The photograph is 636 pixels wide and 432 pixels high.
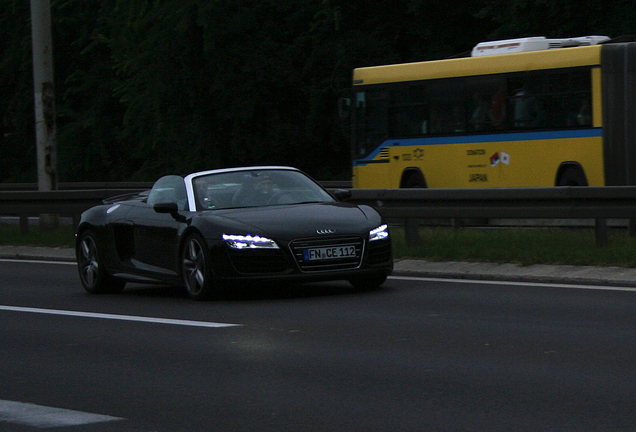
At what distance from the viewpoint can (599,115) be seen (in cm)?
1980

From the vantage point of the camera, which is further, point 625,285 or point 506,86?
point 506,86

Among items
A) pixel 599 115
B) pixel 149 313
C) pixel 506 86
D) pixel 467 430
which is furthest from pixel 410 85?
pixel 467 430

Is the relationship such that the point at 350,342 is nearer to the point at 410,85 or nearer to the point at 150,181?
the point at 410,85

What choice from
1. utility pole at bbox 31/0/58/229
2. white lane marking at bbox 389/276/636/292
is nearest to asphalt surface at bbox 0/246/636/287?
white lane marking at bbox 389/276/636/292

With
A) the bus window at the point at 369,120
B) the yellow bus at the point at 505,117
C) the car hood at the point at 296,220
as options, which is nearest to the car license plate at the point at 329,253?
the car hood at the point at 296,220

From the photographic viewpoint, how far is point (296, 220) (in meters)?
11.2

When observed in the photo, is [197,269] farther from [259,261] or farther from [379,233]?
[379,233]

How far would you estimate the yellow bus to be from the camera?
1972 centimetres

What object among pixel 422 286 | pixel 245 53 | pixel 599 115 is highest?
pixel 245 53

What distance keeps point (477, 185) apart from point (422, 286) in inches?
384

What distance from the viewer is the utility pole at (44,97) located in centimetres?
2175

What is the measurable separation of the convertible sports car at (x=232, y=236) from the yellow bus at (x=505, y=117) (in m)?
8.52

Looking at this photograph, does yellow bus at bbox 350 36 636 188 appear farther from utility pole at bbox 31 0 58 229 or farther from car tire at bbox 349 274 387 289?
car tire at bbox 349 274 387 289

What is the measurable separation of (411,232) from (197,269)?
498 cm
